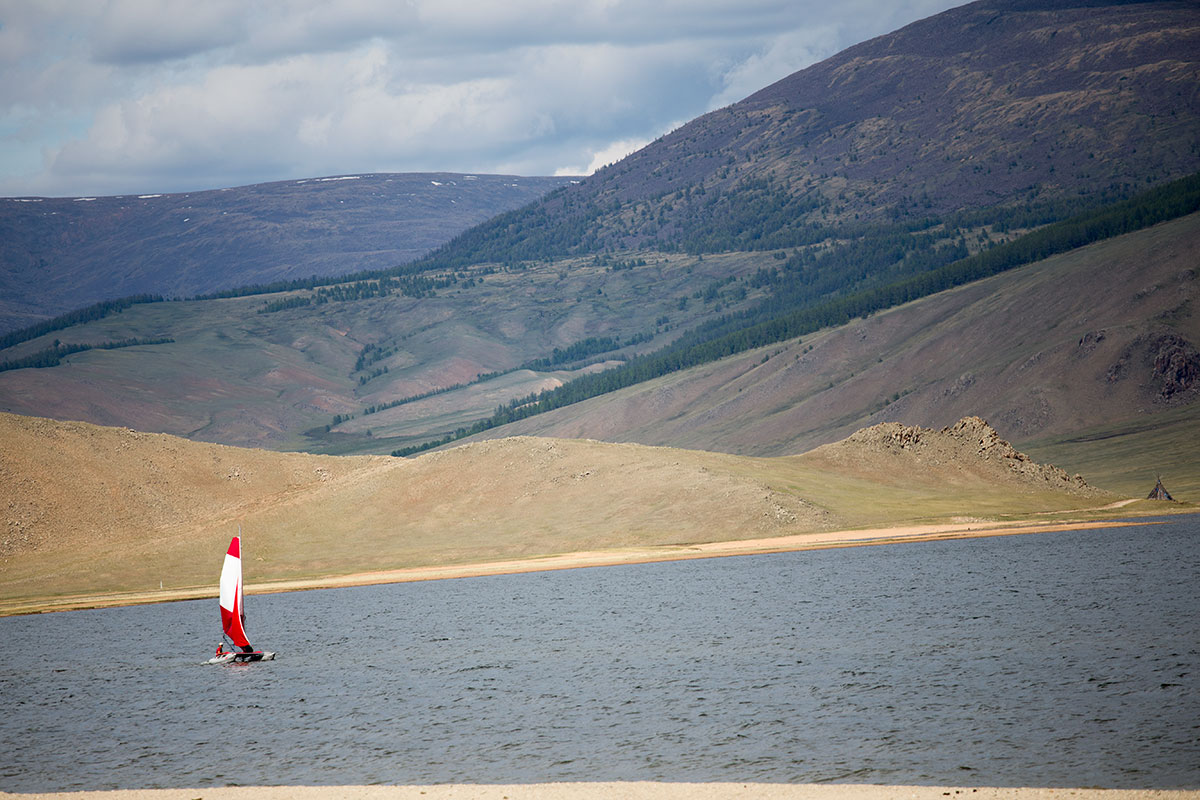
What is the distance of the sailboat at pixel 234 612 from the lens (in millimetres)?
61562

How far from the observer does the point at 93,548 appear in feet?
433

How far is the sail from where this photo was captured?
61562 millimetres

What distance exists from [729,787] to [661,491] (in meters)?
110

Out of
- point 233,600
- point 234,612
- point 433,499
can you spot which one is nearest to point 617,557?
point 433,499

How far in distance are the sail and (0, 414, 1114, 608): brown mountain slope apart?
199ft

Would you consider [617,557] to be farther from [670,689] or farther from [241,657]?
[670,689]

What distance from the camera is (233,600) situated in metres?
61.9

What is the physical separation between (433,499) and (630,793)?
118340 mm

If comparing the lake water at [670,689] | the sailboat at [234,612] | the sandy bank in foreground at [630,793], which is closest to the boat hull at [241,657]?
the sailboat at [234,612]

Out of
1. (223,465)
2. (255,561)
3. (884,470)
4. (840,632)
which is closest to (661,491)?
(884,470)

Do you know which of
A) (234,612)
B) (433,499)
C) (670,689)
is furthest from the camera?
(433,499)

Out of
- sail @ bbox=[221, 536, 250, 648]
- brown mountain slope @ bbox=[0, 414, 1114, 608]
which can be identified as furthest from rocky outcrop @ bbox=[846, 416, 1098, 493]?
sail @ bbox=[221, 536, 250, 648]

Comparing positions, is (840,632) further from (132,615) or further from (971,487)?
(971,487)

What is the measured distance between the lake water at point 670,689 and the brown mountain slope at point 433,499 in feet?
132
